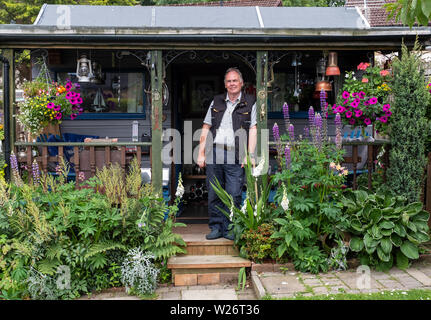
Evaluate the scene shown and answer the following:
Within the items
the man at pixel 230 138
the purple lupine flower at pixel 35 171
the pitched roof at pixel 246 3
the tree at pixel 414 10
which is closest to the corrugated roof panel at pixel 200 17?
the man at pixel 230 138

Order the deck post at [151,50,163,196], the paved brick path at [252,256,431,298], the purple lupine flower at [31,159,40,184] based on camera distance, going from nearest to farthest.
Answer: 1. the paved brick path at [252,256,431,298]
2. the purple lupine flower at [31,159,40,184]
3. the deck post at [151,50,163,196]

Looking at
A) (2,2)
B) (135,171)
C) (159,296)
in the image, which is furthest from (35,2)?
(159,296)

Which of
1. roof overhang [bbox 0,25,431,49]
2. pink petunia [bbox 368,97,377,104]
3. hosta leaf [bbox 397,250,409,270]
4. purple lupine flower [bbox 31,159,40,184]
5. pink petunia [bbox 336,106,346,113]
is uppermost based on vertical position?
roof overhang [bbox 0,25,431,49]

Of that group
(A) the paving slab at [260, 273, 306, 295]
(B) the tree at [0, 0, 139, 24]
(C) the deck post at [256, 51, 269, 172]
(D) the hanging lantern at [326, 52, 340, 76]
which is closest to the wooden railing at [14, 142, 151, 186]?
(C) the deck post at [256, 51, 269, 172]

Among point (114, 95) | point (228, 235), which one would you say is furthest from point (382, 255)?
point (114, 95)

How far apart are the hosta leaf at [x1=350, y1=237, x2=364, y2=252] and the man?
141 cm

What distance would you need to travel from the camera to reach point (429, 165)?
5.51 meters

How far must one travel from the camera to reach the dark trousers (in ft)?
17.5

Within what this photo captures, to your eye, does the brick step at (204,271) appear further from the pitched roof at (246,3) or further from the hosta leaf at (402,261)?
the pitched roof at (246,3)

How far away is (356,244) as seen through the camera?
4.86m

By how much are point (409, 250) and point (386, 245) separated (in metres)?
0.30

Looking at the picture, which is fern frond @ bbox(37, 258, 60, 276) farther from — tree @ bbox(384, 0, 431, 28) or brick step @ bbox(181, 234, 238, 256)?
tree @ bbox(384, 0, 431, 28)

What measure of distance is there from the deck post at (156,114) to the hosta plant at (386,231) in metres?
2.36

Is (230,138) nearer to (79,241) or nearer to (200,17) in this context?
(79,241)
